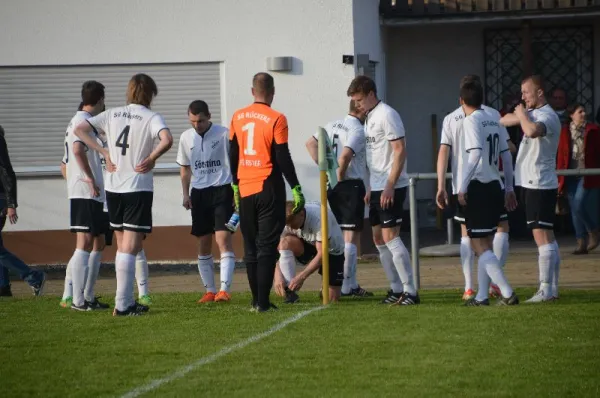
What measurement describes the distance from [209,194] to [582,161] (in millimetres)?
6367

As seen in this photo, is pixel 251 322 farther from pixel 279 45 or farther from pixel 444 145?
pixel 279 45

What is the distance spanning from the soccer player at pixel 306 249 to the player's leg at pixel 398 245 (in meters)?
0.69

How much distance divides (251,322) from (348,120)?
2972 millimetres

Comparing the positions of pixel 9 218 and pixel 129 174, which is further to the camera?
pixel 9 218

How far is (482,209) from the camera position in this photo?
11.5m

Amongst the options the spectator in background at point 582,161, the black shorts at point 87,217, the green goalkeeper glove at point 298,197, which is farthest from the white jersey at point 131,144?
the spectator in background at point 582,161

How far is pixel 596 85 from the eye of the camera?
22.7 m

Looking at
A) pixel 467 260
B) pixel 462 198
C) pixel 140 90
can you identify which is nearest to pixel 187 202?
pixel 140 90

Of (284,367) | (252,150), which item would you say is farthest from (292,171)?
(284,367)

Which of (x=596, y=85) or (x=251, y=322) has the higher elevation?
(x=596, y=85)

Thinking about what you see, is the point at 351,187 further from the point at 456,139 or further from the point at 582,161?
the point at 582,161

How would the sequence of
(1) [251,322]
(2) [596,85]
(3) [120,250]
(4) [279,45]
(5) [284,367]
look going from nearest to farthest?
1. (5) [284,367]
2. (1) [251,322]
3. (3) [120,250]
4. (4) [279,45]
5. (2) [596,85]

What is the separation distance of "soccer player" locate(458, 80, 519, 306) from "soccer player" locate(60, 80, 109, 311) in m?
3.52

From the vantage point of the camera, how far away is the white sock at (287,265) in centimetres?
1273
